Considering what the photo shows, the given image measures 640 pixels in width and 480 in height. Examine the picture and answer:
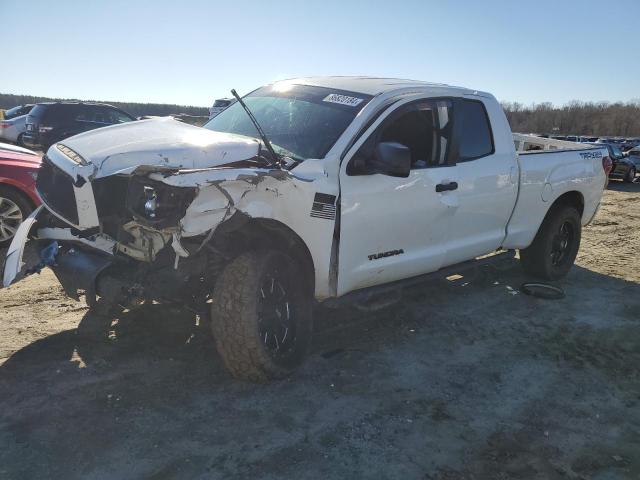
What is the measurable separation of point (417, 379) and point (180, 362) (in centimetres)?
167

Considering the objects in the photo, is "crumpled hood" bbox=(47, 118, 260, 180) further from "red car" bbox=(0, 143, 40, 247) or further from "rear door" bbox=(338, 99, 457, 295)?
"red car" bbox=(0, 143, 40, 247)

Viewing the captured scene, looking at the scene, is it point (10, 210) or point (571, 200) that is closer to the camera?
point (571, 200)

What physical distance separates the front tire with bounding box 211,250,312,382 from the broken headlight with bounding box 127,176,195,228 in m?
0.52

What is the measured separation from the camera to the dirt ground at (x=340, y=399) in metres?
2.82

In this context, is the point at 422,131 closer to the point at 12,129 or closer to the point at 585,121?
the point at 12,129

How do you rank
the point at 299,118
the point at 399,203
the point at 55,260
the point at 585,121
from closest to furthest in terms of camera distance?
the point at 55,260 → the point at 399,203 → the point at 299,118 → the point at 585,121

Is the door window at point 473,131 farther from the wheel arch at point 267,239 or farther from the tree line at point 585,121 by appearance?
the tree line at point 585,121

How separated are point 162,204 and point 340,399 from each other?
164 cm

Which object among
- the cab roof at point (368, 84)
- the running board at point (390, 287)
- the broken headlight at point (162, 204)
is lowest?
the running board at point (390, 287)

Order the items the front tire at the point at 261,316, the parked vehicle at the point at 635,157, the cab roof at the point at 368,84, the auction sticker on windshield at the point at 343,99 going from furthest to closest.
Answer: the parked vehicle at the point at 635,157
the cab roof at the point at 368,84
the auction sticker on windshield at the point at 343,99
the front tire at the point at 261,316

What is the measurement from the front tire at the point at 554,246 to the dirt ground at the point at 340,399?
39.3 inches

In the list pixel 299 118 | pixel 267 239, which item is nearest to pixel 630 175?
pixel 299 118

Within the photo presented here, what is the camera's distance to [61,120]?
1402cm

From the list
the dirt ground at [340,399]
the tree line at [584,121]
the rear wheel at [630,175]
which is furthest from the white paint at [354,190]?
the tree line at [584,121]
